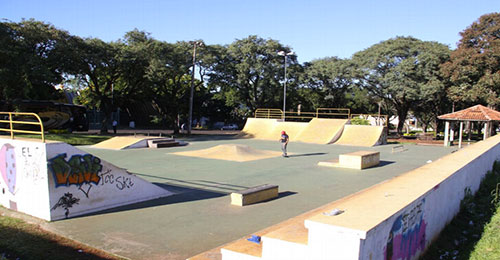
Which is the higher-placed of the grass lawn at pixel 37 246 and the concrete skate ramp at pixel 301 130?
the concrete skate ramp at pixel 301 130

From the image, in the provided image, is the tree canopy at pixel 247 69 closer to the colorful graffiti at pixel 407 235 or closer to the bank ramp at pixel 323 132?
the bank ramp at pixel 323 132

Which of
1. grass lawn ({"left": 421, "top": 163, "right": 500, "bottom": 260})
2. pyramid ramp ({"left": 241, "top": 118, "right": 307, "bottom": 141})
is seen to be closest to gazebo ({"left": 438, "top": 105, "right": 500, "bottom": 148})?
pyramid ramp ({"left": 241, "top": 118, "right": 307, "bottom": 141})

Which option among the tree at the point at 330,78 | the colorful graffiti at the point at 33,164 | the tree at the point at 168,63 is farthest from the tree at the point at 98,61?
the tree at the point at 330,78

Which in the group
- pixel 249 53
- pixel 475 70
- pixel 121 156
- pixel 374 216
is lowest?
pixel 121 156

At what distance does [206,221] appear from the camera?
784cm

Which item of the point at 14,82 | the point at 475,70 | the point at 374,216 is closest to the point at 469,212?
the point at 374,216

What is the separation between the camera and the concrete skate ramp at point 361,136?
91.2ft

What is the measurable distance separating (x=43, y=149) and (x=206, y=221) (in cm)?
386

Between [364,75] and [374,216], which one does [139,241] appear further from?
[364,75]

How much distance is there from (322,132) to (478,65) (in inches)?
628

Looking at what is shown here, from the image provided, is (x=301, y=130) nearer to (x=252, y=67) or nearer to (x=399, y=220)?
(x=252, y=67)

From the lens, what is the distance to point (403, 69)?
35.5 metres

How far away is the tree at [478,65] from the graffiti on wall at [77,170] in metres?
33.9

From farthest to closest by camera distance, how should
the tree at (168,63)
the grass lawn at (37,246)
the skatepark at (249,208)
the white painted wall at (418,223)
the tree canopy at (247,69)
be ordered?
1. the tree at (168,63)
2. the tree canopy at (247,69)
3. the grass lawn at (37,246)
4. the skatepark at (249,208)
5. the white painted wall at (418,223)
